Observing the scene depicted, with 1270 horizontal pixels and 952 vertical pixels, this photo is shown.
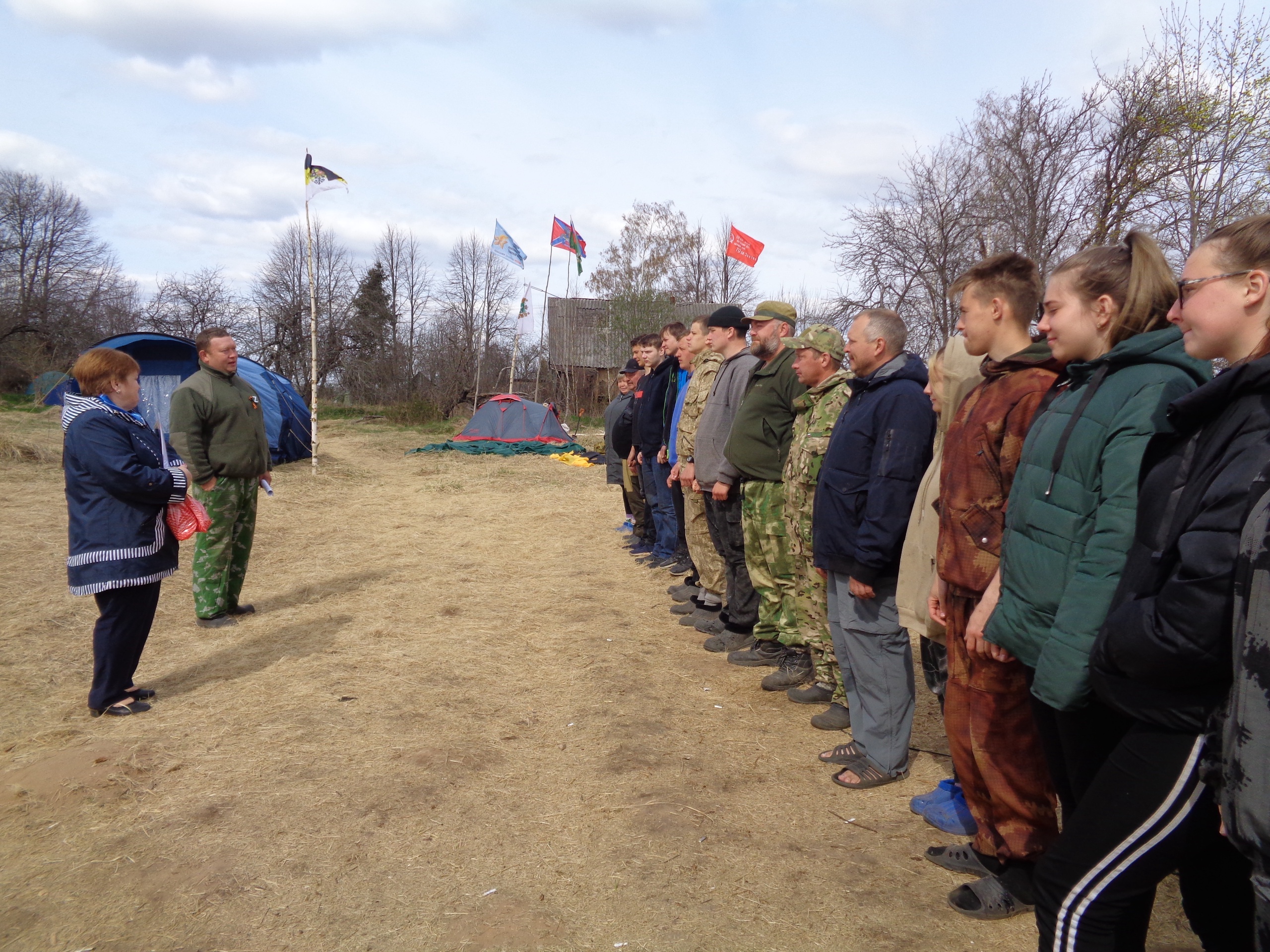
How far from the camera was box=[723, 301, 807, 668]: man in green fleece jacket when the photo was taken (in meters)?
4.79

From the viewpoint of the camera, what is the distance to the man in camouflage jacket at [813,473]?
4164mm

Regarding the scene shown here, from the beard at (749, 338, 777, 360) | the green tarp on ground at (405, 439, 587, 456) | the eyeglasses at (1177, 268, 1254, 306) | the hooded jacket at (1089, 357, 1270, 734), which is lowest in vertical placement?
the green tarp on ground at (405, 439, 587, 456)

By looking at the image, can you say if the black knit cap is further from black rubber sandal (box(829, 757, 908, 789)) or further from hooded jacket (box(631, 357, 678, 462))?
black rubber sandal (box(829, 757, 908, 789))

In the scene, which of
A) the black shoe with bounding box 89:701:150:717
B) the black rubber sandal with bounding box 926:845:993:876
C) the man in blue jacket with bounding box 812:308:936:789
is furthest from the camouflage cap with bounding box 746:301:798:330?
the black shoe with bounding box 89:701:150:717

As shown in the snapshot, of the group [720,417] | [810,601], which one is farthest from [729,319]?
[810,601]

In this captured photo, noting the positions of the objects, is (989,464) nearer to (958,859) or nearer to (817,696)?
(958,859)

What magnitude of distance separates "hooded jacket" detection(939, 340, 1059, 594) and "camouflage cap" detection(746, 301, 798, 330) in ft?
8.51

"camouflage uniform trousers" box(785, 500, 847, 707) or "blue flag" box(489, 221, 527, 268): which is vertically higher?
"blue flag" box(489, 221, 527, 268)

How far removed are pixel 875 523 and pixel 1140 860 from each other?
180 cm

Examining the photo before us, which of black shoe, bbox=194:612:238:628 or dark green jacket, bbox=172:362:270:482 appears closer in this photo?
dark green jacket, bbox=172:362:270:482

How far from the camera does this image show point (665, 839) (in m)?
3.18

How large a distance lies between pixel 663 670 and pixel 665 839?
6.52 feet

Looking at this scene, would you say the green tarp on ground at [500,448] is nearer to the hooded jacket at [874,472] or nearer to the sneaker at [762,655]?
the sneaker at [762,655]

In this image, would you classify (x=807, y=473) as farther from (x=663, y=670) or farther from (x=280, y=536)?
(x=280, y=536)
